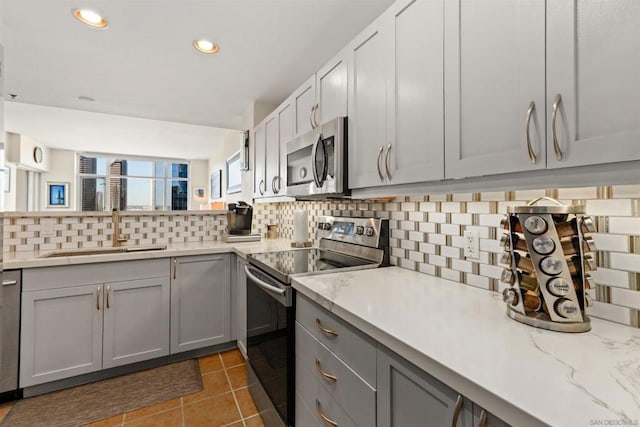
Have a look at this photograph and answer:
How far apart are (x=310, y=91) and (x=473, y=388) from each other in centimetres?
176

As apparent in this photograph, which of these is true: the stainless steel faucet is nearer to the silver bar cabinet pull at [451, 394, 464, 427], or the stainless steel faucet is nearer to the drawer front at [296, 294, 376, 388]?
the drawer front at [296, 294, 376, 388]

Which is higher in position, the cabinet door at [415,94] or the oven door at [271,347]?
the cabinet door at [415,94]

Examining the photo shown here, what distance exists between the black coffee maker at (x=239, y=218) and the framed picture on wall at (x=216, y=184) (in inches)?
155

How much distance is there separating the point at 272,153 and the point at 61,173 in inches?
283

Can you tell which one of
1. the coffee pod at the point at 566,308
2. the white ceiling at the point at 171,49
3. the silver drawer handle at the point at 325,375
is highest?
the white ceiling at the point at 171,49

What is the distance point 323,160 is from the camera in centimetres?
163

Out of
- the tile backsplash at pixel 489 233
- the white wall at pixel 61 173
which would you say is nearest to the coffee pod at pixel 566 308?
the tile backsplash at pixel 489 233

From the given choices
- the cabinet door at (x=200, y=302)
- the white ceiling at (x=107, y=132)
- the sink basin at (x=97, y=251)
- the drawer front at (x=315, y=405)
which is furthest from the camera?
the white ceiling at (x=107, y=132)

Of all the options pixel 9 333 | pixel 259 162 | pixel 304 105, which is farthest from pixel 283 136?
pixel 9 333

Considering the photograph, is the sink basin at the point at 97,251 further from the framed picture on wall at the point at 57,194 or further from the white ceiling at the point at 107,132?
the framed picture on wall at the point at 57,194

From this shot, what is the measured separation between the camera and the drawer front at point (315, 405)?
1013 millimetres

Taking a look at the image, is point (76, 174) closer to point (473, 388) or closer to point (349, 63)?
point (349, 63)

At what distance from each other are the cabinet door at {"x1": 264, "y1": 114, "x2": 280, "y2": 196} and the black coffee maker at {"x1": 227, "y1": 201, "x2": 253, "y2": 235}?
0.38 meters

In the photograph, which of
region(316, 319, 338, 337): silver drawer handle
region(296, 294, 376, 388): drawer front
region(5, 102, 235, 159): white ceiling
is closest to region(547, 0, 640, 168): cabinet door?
region(296, 294, 376, 388): drawer front
